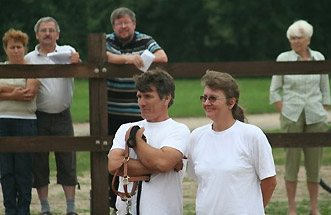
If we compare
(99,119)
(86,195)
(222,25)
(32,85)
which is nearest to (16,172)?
(32,85)

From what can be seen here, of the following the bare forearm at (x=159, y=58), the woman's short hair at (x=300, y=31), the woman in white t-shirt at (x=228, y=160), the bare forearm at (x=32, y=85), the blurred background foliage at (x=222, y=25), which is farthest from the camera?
the blurred background foliage at (x=222, y=25)

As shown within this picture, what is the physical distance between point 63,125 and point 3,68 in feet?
3.38

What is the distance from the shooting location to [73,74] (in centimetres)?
751

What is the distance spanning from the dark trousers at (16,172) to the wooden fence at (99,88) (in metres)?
0.42

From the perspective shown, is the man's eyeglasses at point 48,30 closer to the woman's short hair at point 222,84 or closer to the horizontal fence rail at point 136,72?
the horizontal fence rail at point 136,72

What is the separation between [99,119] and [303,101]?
7.39 ft

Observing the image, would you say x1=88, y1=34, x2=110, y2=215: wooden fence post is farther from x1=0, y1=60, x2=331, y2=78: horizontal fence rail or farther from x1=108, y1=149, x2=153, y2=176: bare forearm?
x1=108, y1=149, x2=153, y2=176: bare forearm

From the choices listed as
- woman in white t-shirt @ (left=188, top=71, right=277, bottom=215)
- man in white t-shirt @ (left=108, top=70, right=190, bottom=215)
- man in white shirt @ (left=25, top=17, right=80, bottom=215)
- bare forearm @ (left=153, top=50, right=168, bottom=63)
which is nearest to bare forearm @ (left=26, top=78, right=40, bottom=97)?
man in white shirt @ (left=25, top=17, right=80, bottom=215)

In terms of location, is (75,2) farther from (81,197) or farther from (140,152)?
(140,152)

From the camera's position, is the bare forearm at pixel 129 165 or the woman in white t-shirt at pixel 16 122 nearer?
the bare forearm at pixel 129 165

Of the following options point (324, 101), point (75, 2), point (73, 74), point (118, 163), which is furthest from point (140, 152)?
point (75, 2)

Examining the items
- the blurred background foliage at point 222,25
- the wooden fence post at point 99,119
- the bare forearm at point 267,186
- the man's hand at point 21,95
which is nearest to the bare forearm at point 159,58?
the wooden fence post at point 99,119

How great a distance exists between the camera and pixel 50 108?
8.09m

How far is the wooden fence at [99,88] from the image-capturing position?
749 centimetres
